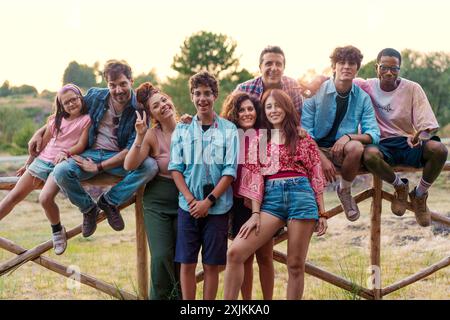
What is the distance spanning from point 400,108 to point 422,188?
2.02ft

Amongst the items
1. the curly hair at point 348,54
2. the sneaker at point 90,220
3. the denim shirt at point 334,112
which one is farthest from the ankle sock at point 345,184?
the sneaker at point 90,220

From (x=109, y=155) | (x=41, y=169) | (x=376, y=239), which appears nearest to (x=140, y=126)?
(x=109, y=155)

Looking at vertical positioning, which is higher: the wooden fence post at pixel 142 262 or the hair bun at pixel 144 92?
the hair bun at pixel 144 92

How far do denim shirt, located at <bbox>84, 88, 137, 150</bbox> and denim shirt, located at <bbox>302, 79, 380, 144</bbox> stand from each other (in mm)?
1120

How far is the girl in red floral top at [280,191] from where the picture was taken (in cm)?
375

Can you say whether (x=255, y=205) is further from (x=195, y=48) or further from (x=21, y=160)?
(x=195, y=48)

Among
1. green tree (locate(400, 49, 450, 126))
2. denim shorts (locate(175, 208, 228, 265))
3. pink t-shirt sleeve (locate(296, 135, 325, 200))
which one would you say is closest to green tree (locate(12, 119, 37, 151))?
green tree (locate(400, 49, 450, 126))

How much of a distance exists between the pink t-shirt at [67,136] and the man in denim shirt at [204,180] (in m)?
0.70

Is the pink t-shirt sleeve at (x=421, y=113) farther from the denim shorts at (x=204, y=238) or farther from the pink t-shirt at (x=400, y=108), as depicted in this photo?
the denim shorts at (x=204, y=238)

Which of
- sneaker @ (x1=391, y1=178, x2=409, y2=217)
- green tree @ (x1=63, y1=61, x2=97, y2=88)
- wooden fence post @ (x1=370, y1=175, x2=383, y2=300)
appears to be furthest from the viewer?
green tree @ (x1=63, y1=61, x2=97, y2=88)

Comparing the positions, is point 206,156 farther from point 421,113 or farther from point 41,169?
point 421,113

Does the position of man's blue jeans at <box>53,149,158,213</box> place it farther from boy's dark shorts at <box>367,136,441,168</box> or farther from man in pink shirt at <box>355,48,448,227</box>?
boy's dark shorts at <box>367,136,441,168</box>

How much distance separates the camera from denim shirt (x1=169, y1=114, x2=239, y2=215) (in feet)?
12.5
